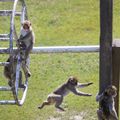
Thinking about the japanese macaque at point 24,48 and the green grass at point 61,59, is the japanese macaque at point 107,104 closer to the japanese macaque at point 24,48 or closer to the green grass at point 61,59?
the japanese macaque at point 24,48

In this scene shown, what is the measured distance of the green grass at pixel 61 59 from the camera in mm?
12594

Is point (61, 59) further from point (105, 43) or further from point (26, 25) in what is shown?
point (105, 43)

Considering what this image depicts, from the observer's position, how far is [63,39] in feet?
60.7

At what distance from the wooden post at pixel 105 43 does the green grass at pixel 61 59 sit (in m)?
5.50

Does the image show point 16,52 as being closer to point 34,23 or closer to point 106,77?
point 106,77

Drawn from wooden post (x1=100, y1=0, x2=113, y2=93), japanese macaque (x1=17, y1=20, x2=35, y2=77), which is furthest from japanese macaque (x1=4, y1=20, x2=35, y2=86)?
wooden post (x1=100, y1=0, x2=113, y2=93)

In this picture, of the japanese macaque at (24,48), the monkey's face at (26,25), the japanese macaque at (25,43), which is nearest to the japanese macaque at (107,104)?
the japanese macaque at (24,48)

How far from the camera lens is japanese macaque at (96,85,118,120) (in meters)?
6.59

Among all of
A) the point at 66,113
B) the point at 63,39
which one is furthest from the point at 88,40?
the point at 66,113

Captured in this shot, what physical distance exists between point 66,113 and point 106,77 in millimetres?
5797

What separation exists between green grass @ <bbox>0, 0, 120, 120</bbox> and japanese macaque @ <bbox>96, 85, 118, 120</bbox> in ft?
17.8

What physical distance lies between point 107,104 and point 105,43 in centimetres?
72

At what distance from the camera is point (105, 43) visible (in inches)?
A: 258

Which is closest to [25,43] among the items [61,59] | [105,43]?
[105,43]
